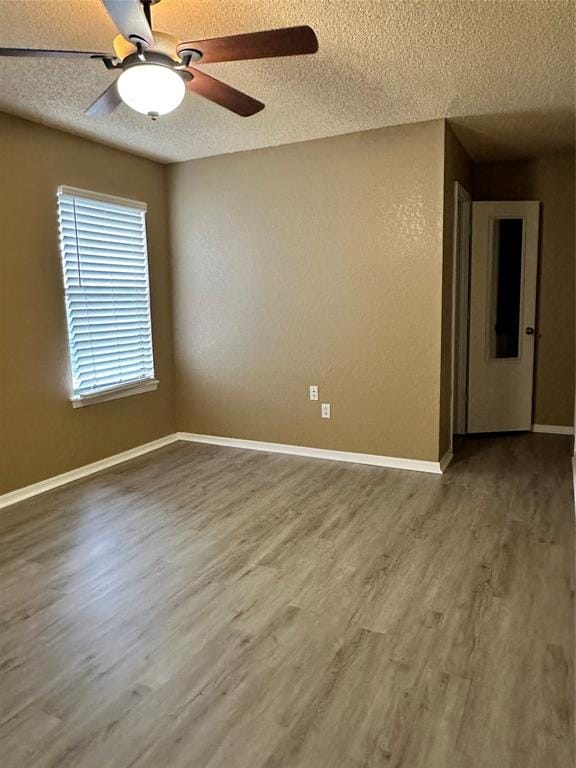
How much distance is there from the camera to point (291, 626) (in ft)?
7.22

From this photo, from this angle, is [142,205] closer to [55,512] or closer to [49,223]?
[49,223]

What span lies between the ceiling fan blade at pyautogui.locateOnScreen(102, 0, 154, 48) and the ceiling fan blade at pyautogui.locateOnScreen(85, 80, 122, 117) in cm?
39

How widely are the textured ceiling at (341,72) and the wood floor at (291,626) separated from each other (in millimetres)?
2398

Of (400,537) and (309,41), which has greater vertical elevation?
(309,41)

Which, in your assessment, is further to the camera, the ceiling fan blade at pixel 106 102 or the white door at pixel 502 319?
the white door at pixel 502 319

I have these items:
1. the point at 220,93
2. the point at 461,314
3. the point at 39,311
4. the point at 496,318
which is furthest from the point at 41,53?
the point at 496,318

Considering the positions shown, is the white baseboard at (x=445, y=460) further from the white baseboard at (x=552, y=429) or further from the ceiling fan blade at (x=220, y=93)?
the ceiling fan blade at (x=220, y=93)

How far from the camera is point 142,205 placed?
4492 millimetres

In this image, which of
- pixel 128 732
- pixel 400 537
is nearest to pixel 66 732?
pixel 128 732

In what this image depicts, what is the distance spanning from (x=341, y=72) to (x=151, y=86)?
1231 millimetres

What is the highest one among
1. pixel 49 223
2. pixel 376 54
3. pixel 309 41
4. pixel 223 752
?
pixel 376 54

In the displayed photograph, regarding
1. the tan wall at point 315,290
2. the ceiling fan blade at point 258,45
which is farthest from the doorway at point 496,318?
the ceiling fan blade at point 258,45

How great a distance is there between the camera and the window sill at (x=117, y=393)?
3.99 m

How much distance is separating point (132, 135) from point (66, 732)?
356 centimetres
